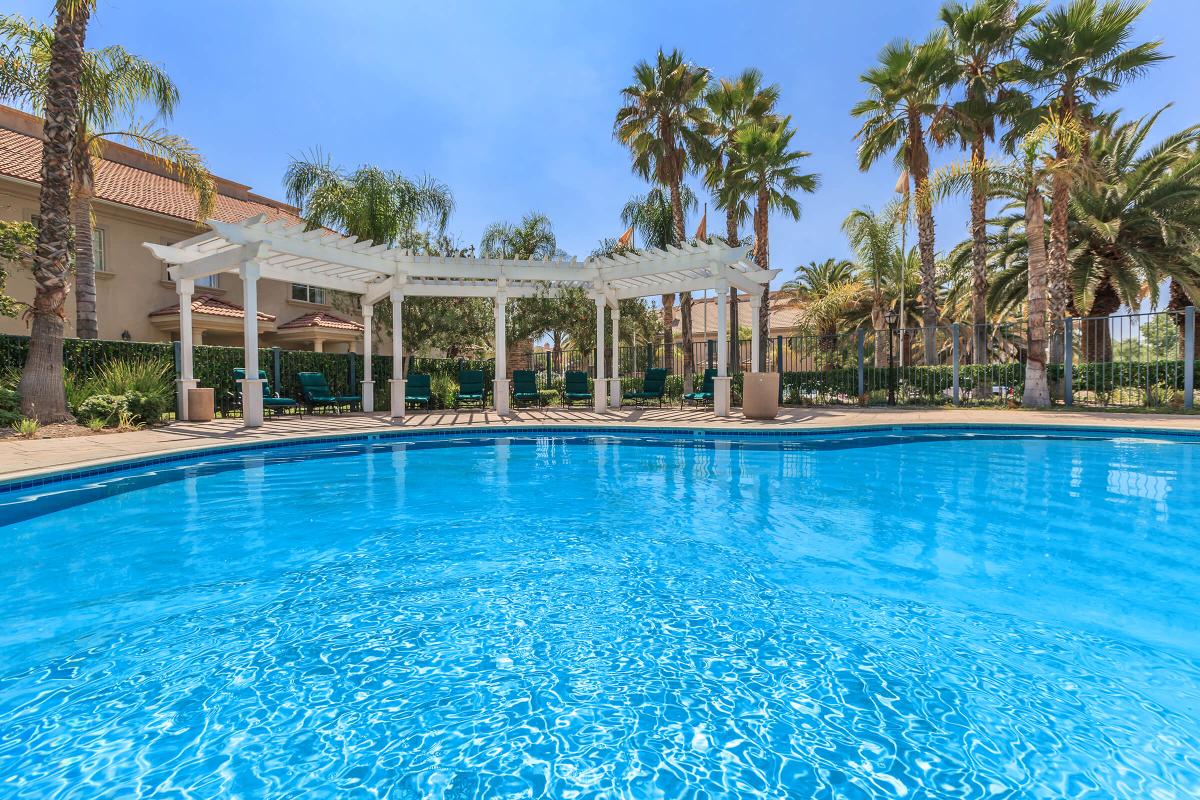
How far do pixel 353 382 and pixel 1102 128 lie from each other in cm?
2184

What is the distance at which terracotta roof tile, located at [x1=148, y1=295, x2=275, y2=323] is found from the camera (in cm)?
1709

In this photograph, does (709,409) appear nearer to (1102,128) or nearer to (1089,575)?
(1089,575)

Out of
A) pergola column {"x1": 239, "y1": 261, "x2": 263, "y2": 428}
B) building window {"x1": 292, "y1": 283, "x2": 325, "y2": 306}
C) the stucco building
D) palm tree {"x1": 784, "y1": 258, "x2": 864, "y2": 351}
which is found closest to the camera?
pergola column {"x1": 239, "y1": 261, "x2": 263, "y2": 428}

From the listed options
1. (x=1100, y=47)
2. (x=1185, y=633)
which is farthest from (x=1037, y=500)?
(x=1100, y=47)

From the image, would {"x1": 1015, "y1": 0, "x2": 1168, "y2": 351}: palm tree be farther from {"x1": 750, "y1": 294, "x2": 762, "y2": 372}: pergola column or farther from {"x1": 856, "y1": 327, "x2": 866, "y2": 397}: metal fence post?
{"x1": 750, "y1": 294, "x2": 762, "y2": 372}: pergola column

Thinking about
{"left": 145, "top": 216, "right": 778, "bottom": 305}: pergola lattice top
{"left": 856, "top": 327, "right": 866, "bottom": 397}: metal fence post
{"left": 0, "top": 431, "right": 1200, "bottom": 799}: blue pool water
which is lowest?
{"left": 0, "top": 431, "right": 1200, "bottom": 799}: blue pool water

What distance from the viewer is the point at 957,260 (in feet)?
66.7

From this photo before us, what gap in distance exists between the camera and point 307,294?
2200cm

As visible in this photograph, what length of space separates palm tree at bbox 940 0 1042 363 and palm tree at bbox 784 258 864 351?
802 centimetres

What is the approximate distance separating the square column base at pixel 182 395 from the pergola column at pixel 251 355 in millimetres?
1926

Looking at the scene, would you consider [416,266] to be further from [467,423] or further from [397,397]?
[467,423]

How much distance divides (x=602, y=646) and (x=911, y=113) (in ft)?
60.2

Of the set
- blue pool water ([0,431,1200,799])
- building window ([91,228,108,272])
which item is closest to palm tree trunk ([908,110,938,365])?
blue pool water ([0,431,1200,799])

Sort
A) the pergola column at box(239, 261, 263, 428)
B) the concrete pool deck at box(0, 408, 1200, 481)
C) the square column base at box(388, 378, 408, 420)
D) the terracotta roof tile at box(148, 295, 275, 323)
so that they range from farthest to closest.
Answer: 1. the terracotta roof tile at box(148, 295, 275, 323)
2. the square column base at box(388, 378, 408, 420)
3. the pergola column at box(239, 261, 263, 428)
4. the concrete pool deck at box(0, 408, 1200, 481)
